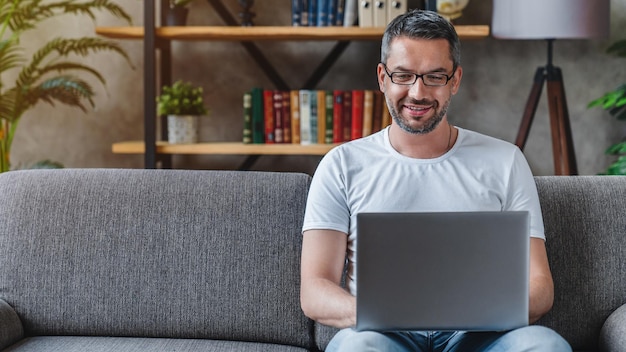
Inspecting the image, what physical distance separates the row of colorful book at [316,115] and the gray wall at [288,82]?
0.33 m

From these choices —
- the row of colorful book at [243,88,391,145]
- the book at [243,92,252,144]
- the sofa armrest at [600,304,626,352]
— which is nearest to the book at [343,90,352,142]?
the row of colorful book at [243,88,391,145]

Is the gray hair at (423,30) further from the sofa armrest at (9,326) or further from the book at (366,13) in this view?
the book at (366,13)

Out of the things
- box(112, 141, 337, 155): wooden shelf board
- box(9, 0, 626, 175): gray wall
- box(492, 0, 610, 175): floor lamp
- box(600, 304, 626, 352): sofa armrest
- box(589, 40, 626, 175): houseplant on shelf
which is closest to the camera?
box(600, 304, 626, 352): sofa armrest

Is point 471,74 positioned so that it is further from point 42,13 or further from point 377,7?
point 42,13

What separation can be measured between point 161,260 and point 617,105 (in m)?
1.98

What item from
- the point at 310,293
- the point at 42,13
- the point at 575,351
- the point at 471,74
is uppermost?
the point at 42,13

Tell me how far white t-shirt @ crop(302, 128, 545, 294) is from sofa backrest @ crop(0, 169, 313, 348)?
18 cm

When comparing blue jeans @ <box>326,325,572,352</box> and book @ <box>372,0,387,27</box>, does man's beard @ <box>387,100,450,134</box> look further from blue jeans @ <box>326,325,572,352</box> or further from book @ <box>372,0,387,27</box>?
book @ <box>372,0,387,27</box>

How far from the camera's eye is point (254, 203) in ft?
5.97

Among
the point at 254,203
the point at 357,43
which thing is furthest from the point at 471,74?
the point at 254,203

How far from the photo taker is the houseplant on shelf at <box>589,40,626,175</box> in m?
2.89

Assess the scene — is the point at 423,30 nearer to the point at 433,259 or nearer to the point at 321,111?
the point at 433,259

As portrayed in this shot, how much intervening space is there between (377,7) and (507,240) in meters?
1.82

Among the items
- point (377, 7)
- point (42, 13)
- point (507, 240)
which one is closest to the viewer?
point (507, 240)
